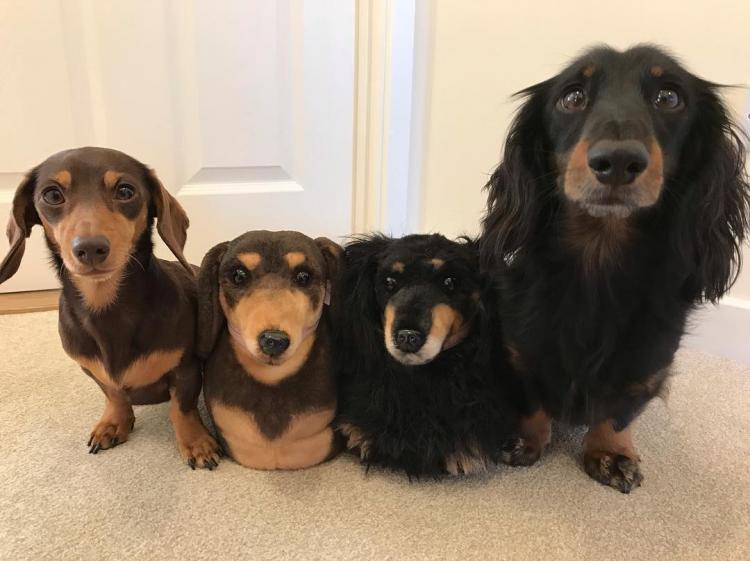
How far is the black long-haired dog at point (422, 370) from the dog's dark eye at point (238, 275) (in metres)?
0.16

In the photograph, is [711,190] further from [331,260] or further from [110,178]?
[110,178]

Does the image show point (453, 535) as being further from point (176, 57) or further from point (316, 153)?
point (176, 57)

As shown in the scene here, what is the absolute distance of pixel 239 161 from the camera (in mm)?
1760

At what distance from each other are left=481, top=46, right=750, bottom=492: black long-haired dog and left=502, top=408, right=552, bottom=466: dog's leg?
54mm

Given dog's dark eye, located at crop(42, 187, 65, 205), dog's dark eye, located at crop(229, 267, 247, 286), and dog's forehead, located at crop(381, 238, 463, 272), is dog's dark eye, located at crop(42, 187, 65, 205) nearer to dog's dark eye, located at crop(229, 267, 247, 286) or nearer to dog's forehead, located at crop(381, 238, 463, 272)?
dog's dark eye, located at crop(229, 267, 247, 286)

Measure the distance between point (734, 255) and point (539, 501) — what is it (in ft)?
1.58

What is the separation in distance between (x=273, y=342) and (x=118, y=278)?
27 centimetres

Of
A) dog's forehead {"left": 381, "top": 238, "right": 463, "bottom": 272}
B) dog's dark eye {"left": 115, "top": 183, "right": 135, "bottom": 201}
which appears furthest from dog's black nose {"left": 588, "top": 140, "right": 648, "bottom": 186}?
dog's dark eye {"left": 115, "top": 183, "right": 135, "bottom": 201}

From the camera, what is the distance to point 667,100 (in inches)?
31.8

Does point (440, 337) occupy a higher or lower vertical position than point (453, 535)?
higher

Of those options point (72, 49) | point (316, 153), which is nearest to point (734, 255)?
point (316, 153)

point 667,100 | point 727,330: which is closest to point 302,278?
point 667,100

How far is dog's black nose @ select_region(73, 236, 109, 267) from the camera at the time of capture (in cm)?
77

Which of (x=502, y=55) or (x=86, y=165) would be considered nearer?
(x=86, y=165)
